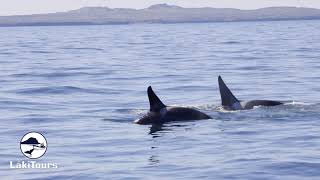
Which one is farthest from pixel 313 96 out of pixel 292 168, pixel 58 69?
pixel 58 69

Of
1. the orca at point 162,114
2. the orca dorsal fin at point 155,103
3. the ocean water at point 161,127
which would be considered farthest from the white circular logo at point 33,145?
the orca at point 162,114

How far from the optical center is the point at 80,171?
15.4 m

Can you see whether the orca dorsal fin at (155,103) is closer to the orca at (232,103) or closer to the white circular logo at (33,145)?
the orca at (232,103)

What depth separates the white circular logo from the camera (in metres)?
16.6

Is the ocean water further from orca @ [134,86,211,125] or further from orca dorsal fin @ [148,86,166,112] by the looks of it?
orca dorsal fin @ [148,86,166,112]

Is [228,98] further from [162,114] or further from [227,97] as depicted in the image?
[162,114]

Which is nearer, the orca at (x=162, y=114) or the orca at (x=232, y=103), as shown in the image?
the orca at (x=162, y=114)

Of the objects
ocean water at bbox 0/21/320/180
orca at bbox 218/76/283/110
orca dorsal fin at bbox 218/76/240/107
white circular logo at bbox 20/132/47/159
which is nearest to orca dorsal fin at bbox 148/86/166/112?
ocean water at bbox 0/21/320/180

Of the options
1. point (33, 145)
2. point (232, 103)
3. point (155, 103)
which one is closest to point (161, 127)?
point (155, 103)

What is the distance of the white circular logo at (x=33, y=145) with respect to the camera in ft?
54.6

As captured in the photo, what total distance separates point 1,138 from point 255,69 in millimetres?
23078

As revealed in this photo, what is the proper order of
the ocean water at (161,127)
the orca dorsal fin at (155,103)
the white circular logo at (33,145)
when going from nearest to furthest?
the ocean water at (161,127) < the white circular logo at (33,145) < the orca dorsal fin at (155,103)

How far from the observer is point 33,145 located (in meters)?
17.5

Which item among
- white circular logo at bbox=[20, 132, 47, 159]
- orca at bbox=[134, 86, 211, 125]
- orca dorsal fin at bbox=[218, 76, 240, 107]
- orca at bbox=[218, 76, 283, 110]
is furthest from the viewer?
orca dorsal fin at bbox=[218, 76, 240, 107]
